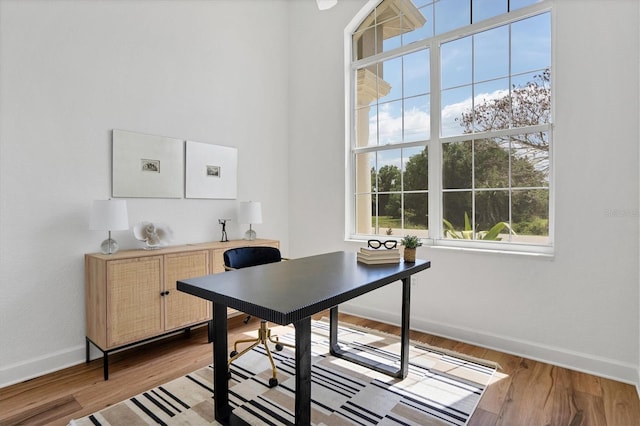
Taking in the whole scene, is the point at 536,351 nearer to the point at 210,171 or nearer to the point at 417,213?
the point at 417,213

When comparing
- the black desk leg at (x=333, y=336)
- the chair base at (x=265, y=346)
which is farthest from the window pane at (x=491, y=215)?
the chair base at (x=265, y=346)

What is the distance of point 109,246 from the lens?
9.41ft

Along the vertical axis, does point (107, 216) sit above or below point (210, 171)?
below

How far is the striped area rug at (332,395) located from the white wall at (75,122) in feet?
3.59

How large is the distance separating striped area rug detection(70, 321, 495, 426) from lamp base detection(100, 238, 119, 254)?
117cm

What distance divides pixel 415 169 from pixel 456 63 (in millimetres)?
1109

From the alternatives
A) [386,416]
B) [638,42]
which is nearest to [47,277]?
[386,416]

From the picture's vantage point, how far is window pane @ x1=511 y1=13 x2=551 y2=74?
2986mm

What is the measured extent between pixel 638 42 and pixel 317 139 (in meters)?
3.04

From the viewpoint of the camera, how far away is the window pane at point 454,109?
342 centimetres

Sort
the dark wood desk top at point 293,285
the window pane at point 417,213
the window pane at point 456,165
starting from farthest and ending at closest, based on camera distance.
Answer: the window pane at point 417,213 → the window pane at point 456,165 → the dark wood desk top at point 293,285

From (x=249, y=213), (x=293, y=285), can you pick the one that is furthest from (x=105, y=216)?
(x=293, y=285)

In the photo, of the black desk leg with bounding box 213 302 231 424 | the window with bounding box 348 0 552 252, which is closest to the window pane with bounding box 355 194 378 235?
the window with bounding box 348 0 552 252

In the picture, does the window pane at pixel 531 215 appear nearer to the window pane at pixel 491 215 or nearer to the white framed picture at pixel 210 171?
the window pane at pixel 491 215
